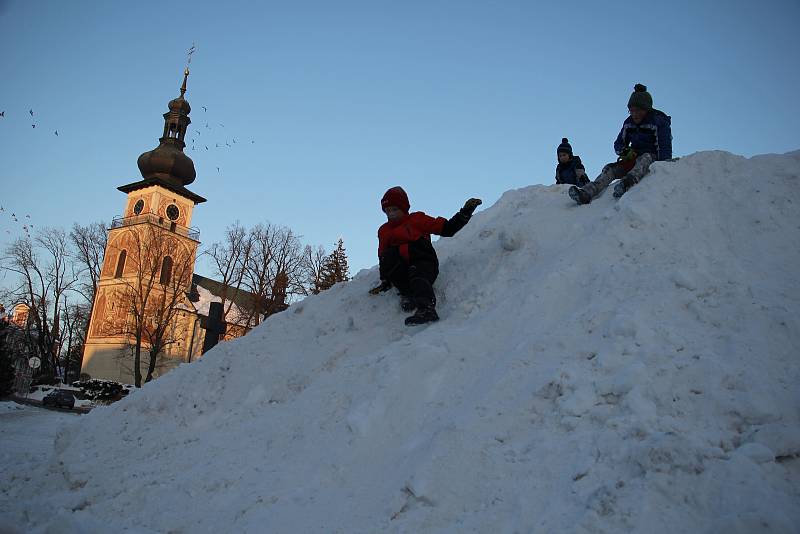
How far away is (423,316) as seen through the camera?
5.36 meters

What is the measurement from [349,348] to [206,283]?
52.8m

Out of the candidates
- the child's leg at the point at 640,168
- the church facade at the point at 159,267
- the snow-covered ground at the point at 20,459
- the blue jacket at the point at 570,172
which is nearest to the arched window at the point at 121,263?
the church facade at the point at 159,267

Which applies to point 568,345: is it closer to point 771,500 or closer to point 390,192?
point 771,500

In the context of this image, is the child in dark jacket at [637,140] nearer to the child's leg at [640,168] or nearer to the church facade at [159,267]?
the child's leg at [640,168]

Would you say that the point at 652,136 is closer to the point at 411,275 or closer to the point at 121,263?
the point at 411,275

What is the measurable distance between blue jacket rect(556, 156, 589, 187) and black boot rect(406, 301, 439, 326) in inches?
159

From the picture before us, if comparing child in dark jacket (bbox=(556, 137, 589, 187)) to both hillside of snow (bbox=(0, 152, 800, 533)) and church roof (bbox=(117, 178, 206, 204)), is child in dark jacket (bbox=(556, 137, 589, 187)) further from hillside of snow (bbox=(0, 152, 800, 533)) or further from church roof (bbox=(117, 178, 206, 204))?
church roof (bbox=(117, 178, 206, 204))

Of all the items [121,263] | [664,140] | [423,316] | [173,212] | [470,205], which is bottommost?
[423,316]

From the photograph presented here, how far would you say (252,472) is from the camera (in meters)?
4.14

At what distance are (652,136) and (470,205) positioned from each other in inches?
110

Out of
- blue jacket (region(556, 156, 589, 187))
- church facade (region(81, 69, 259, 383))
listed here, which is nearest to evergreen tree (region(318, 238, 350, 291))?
church facade (region(81, 69, 259, 383))

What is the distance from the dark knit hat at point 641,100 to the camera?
22.6 ft

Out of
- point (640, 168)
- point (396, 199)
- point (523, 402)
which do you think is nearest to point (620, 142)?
point (640, 168)

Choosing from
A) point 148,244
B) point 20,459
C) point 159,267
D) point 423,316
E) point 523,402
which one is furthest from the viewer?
point 148,244
